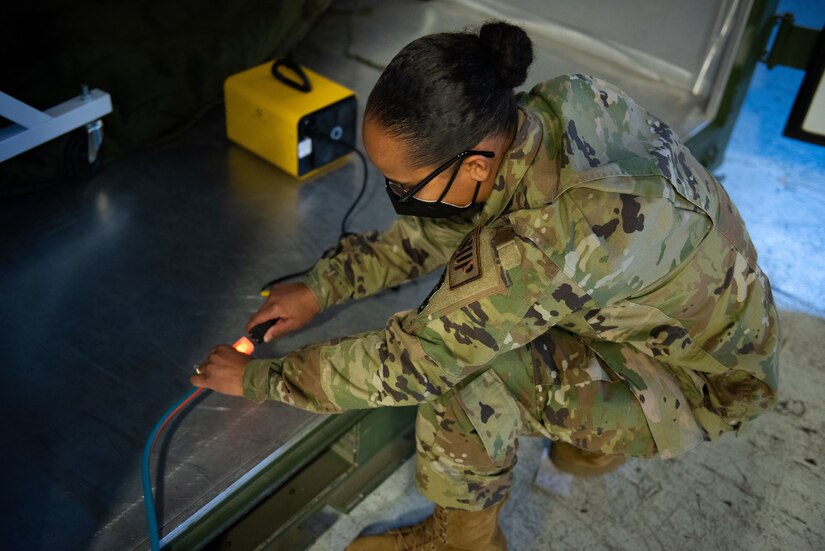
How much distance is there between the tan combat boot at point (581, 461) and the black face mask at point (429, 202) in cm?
65

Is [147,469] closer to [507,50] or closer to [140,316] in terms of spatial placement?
[140,316]

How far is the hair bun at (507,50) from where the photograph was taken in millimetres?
1104

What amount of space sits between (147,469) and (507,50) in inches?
35.9

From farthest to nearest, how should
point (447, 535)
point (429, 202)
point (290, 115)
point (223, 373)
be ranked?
1. point (290, 115)
2. point (447, 535)
3. point (223, 373)
4. point (429, 202)

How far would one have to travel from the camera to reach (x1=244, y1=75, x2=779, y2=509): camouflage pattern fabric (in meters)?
1.13

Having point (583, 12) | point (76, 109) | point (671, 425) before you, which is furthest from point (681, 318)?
point (583, 12)

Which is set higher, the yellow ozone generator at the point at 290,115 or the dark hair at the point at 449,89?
the dark hair at the point at 449,89

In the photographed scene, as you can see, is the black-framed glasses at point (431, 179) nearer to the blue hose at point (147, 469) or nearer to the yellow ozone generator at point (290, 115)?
the blue hose at point (147, 469)

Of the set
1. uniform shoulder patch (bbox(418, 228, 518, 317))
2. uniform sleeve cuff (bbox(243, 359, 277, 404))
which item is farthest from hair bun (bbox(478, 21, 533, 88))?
uniform sleeve cuff (bbox(243, 359, 277, 404))

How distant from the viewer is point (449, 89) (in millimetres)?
1089

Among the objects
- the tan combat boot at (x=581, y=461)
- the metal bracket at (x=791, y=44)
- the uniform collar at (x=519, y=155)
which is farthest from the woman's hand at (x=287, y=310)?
the metal bracket at (x=791, y=44)

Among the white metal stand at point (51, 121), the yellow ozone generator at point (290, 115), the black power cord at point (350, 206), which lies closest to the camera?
the white metal stand at point (51, 121)

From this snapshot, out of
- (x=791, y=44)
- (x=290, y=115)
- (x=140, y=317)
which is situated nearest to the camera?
(x=140, y=317)

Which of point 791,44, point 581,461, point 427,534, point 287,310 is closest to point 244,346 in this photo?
point 287,310
